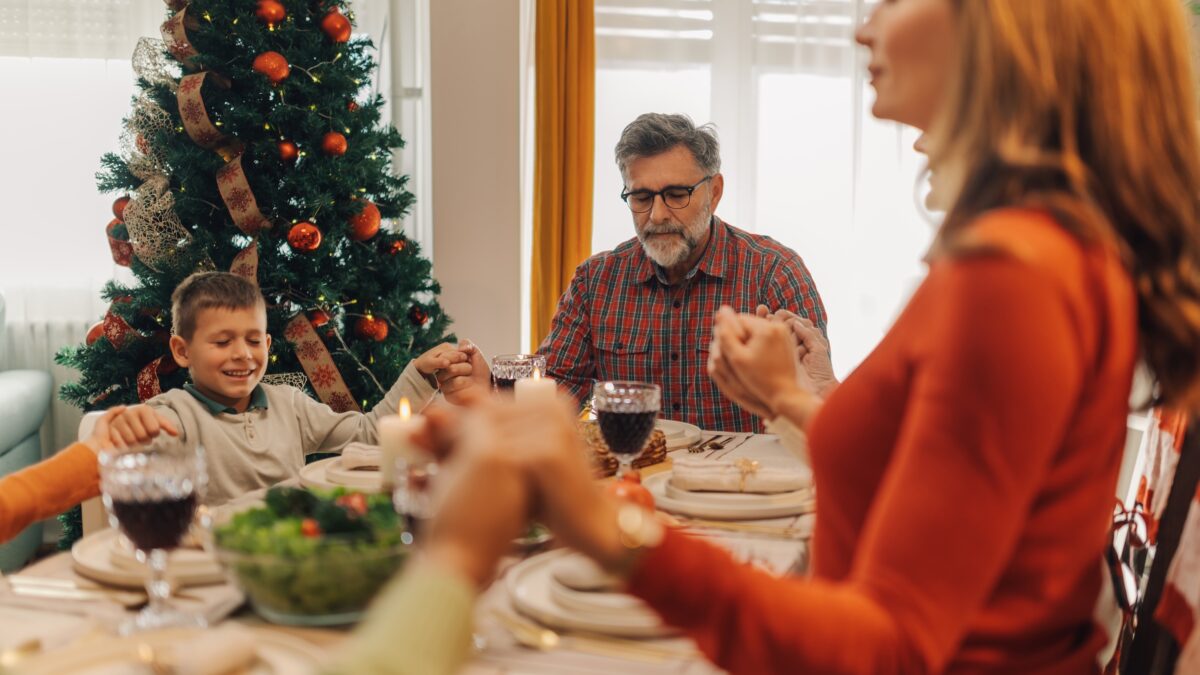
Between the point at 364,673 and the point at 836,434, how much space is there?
0.49 meters

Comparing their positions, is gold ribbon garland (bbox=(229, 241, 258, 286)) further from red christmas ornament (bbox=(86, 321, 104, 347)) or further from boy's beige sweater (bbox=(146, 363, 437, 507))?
boy's beige sweater (bbox=(146, 363, 437, 507))

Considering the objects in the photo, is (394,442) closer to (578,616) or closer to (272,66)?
(578,616)

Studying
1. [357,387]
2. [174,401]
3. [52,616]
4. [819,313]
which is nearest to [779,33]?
[819,313]

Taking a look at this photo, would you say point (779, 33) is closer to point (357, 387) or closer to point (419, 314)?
point (419, 314)

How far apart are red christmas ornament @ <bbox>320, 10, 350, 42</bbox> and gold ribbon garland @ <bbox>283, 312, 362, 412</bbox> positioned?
93 centimetres

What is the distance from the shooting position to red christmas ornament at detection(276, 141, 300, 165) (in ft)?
10.7

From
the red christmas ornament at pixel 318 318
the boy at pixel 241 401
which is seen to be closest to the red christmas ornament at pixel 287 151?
the red christmas ornament at pixel 318 318

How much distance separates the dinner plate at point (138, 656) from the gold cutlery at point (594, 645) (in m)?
0.21

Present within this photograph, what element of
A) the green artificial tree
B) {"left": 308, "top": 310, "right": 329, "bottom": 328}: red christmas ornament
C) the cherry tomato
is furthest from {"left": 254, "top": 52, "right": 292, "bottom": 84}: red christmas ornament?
the cherry tomato

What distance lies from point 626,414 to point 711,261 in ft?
5.23

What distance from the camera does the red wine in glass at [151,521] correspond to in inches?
42.1

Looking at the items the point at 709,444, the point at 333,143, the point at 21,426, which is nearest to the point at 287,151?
the point at 333,143

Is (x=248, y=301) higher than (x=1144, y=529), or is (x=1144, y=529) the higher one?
(x=248, y=301)

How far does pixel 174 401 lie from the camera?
7.14ft
